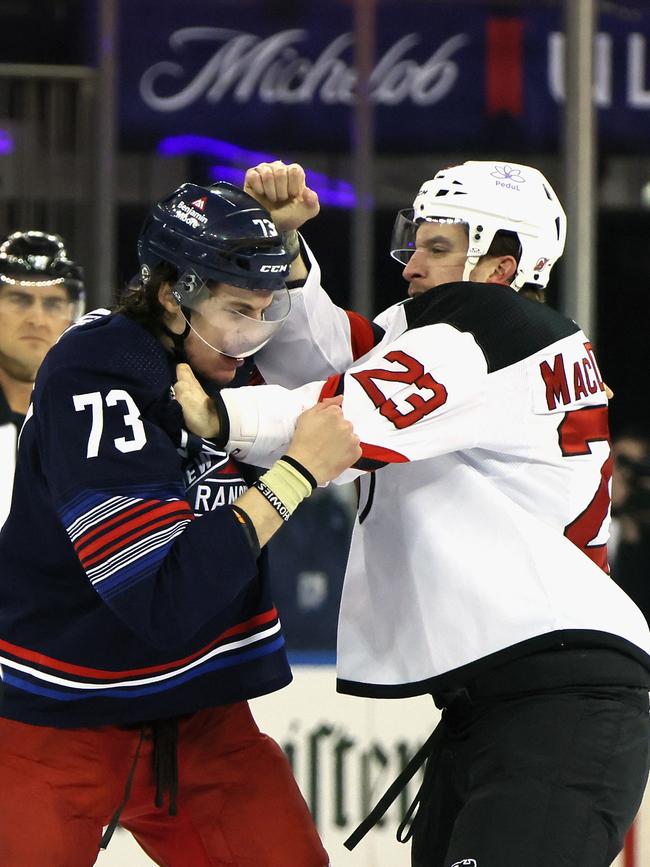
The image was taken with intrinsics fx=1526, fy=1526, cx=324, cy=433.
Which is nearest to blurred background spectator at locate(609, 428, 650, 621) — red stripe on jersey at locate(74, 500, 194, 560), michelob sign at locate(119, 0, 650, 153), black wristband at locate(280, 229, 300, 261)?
michelob sign at locate(119, 0, 650, 153)

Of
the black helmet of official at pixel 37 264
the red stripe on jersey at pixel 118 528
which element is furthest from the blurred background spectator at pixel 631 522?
the red stripe on jersey at pixel 118 528

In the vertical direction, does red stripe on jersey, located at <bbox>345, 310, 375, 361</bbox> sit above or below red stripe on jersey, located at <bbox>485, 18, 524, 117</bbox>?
below

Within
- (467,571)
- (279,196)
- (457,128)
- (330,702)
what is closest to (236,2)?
(457,128)

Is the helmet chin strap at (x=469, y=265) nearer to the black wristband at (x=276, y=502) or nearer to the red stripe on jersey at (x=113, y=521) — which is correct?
the black wristband at (x=276, y=502)

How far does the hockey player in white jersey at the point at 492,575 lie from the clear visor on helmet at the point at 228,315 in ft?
0.25

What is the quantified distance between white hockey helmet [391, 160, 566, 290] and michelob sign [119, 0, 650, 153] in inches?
174

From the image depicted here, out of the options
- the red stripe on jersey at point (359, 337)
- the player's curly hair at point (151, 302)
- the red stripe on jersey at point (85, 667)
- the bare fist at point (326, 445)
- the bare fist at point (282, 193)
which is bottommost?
the red stripe on jersey at point (85, 667)

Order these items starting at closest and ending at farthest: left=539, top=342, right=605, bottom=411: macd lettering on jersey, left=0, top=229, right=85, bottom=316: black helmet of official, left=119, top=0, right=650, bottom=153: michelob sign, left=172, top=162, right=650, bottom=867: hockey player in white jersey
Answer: left=172, top=162, right=650, bottom=867: hockey player in white jersey
left=539, top=342, right=605, bottom=411: macd lettering on jersey
left=0, top=229, right=85, bottom=316: black helmet of official
left=119, top=0, right=650, bottom=153: michelob sign

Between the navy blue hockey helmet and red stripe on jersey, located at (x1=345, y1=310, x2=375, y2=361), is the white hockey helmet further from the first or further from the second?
the navy blue hockey helmet

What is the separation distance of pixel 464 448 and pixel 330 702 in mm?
1782

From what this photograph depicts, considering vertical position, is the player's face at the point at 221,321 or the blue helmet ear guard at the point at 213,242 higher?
the blue helmet ear guard at the point at 213,242

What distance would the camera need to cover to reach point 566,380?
231 cm

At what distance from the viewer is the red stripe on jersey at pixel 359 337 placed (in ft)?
8.63

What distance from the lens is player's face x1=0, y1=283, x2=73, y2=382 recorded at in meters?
3.56
